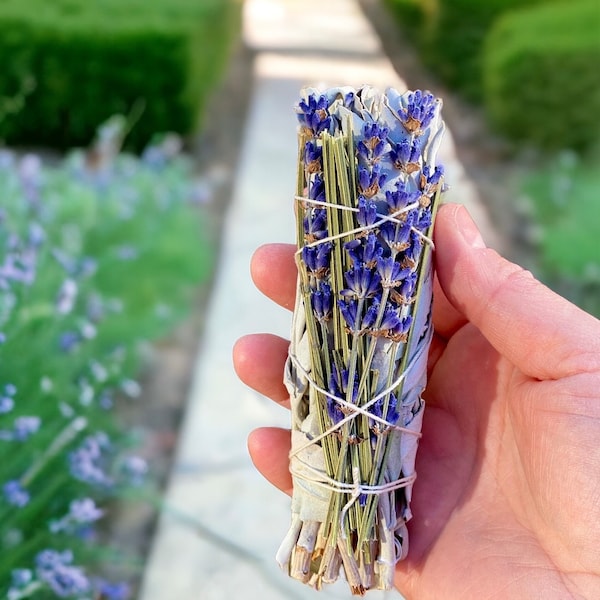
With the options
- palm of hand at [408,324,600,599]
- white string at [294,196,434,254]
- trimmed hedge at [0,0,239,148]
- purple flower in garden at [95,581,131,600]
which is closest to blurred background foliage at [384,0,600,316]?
trimmed hedge at [0,0,239,148]

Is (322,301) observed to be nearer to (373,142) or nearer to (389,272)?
(389,272)

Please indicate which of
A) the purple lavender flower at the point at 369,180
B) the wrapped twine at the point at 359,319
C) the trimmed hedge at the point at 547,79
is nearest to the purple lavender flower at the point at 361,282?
the wrapped twine at the point at 359,319

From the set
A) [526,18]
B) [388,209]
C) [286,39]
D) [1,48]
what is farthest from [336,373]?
[286,39]

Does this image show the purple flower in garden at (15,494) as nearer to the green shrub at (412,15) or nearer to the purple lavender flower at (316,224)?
the purple lavender flower at (316,224)

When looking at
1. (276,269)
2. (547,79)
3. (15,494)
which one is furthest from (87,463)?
(547,79)

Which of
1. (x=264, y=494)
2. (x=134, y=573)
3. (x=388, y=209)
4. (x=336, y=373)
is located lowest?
(x=134, y=573)

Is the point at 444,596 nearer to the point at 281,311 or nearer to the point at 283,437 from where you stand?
the point at 283,437

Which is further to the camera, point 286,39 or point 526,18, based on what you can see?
point 286,39

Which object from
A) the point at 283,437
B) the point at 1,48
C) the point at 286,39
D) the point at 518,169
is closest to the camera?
the point at 283,437
